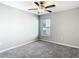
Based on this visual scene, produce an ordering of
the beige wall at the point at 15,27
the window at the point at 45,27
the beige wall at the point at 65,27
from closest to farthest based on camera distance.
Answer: the beige wall at the point at 15,27 < the beige wall at the point at 65,27 < the window at the point at 45,27

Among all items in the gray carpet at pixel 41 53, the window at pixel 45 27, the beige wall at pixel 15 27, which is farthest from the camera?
the window at pixel 45 27

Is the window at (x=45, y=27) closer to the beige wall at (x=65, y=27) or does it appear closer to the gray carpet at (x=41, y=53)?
the beige wall at (x=65, y=27)

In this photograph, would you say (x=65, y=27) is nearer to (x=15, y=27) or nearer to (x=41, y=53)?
(x=41, y=53)

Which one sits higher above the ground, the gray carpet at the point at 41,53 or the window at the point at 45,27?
the window at the point at 45,27

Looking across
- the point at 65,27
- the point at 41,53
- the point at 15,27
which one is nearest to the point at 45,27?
the point at 65,27

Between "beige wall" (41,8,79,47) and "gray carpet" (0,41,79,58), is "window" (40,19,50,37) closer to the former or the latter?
"beige wall" (41,8,79,47)

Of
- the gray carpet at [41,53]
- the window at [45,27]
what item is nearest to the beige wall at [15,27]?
the gray carpet at [41,53]

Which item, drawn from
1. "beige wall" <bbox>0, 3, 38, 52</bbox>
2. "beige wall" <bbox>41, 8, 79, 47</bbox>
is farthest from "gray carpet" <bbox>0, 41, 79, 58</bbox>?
"beige wall" <bbox>41, 8, 79, 47</bbox>

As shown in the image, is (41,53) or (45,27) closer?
(41,53)

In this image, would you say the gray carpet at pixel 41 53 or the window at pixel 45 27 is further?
the window at pixel 45 27

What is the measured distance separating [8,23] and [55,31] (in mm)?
2885

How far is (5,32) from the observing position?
118 inches

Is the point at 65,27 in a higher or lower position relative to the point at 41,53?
A: higher

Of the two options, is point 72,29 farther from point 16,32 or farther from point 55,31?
point 16,32
